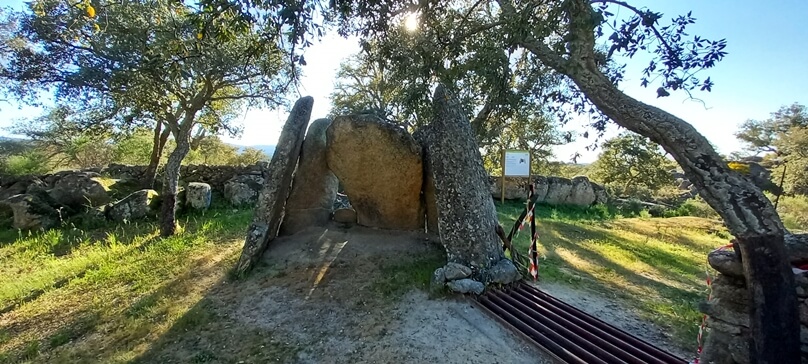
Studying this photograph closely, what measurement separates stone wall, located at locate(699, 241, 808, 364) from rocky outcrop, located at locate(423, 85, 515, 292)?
2.50 metres

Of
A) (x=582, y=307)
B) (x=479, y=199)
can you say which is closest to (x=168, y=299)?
(x=479, y=199)

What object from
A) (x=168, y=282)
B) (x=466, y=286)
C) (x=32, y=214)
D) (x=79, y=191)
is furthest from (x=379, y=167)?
(x=32, y=214)

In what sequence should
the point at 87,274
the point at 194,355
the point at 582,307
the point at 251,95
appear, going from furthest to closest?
1. the point at 251,95
2. the point at 87,274
3. the point at 582,307
4. the point at 194,355

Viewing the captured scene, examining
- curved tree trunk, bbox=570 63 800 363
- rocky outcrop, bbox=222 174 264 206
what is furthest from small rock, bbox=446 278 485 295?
rocky outcrop, bbox=222 174 264 206

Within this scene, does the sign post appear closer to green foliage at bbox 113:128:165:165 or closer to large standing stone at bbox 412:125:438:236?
large standing stone at bbox 412:125:438:236

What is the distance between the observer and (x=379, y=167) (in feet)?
21.3

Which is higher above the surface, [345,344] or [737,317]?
[737,317]

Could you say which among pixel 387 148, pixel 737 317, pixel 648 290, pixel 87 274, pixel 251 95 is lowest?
pixel 87 274

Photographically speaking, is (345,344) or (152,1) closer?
(345,344)

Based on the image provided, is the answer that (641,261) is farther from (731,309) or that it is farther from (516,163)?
(731,309)

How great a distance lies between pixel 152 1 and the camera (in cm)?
714

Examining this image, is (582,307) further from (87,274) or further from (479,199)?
(87,274)

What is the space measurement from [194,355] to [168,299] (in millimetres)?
1692

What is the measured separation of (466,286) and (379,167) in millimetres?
2650
